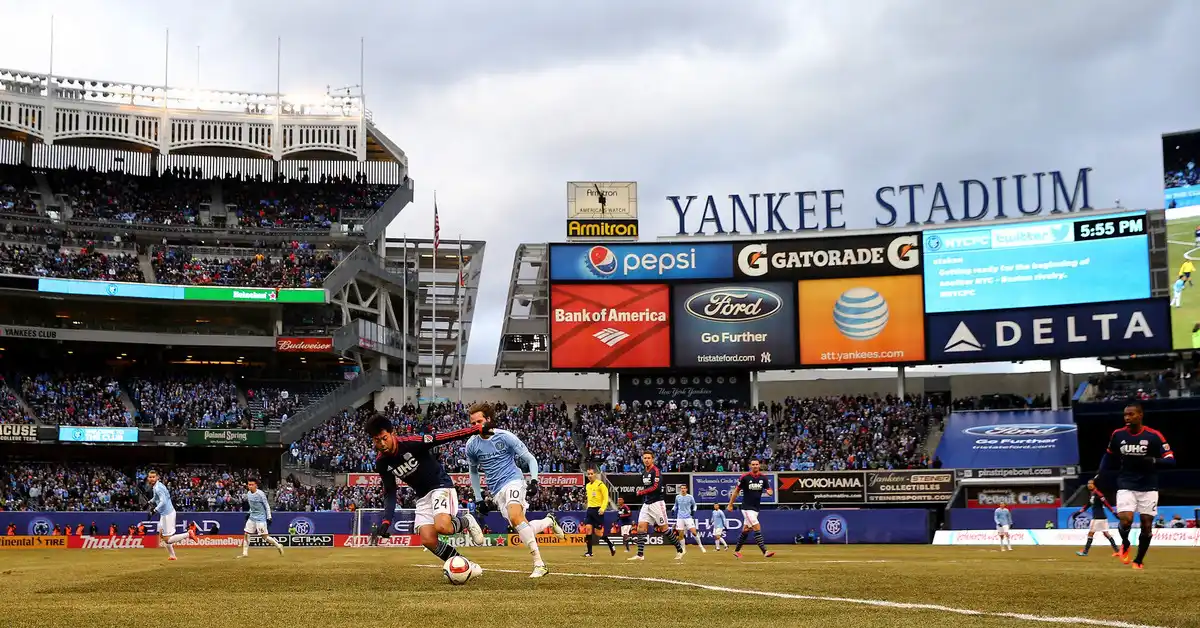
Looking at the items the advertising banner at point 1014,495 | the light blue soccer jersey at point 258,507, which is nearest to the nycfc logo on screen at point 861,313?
the advertising banner at point 1014,495

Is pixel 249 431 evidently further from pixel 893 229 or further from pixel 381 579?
pixel 381 579

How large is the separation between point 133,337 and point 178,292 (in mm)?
3661

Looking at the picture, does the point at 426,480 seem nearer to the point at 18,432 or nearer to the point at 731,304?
the point at 731,304

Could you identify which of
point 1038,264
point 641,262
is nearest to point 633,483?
point 641,262

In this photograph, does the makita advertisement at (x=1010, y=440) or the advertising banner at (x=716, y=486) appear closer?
the makita advertisement at (x=1010, y=440)

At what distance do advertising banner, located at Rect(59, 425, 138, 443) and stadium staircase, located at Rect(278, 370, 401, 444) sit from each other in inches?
301

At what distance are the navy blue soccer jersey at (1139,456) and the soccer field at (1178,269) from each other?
41.0 m

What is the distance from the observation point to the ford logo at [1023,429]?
2298 inches

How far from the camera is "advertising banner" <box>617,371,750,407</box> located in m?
66.8

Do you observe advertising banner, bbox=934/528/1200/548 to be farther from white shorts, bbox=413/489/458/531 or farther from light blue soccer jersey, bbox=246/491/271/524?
white shorts, bbox=413/489/458/531

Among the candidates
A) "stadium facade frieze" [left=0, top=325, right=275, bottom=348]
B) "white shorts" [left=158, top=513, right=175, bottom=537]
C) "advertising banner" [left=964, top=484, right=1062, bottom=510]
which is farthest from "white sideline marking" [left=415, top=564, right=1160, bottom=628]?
"stadium facade frieze" [left=0, top=325, right=275, bottom=348]

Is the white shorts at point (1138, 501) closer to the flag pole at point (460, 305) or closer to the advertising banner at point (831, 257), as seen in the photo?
the advertising banner at point (831, 257)

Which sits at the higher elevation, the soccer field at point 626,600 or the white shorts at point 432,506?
the white shorts at point 432,506

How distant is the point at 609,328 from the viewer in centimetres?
6475
